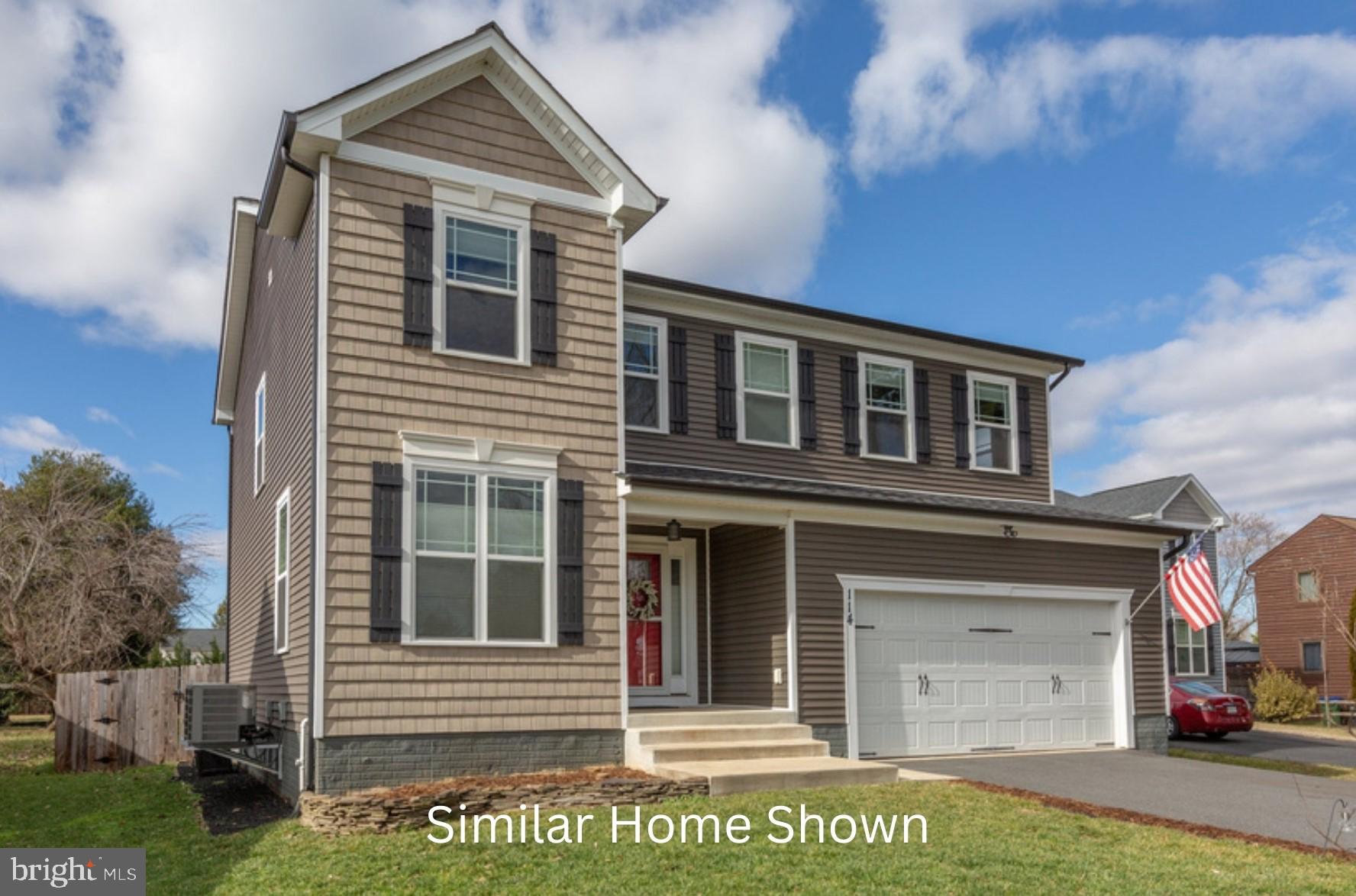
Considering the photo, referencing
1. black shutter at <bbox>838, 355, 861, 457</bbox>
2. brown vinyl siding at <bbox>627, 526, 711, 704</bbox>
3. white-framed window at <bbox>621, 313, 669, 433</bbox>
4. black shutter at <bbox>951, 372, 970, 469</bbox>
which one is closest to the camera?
brown vinyl siding at <bbox>627, 526, 711, 704</bbox>

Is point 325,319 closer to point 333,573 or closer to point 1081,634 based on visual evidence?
point 333,573

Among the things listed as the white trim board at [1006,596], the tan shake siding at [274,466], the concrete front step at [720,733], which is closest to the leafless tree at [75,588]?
the tan shake siding at [274,466]

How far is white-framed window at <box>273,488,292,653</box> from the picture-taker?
468 inches

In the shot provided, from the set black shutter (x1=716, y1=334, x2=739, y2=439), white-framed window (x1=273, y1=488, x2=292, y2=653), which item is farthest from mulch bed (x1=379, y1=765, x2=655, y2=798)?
black shutter (x1=716, y1=334, x2=739, y2=439)

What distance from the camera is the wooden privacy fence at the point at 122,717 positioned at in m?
16.5

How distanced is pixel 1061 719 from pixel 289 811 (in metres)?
9.80

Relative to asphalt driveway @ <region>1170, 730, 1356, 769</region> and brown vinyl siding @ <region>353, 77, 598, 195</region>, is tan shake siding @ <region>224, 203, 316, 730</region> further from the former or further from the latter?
asphalt driveway @ <region>1170, 730, 1356, 769</region>

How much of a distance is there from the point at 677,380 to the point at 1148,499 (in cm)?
1553

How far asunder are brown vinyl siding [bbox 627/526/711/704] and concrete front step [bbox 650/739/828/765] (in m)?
2.34

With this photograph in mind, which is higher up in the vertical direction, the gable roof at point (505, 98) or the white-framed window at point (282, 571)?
the gable roof at point (505, 98)

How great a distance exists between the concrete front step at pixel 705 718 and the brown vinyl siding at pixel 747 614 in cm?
76

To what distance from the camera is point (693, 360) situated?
1509 cm

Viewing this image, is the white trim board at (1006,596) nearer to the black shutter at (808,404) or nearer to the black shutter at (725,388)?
the black shutter at (808,404)

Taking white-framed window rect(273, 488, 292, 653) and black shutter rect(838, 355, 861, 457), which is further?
black shutter rect(838, 355, 861, 457)
